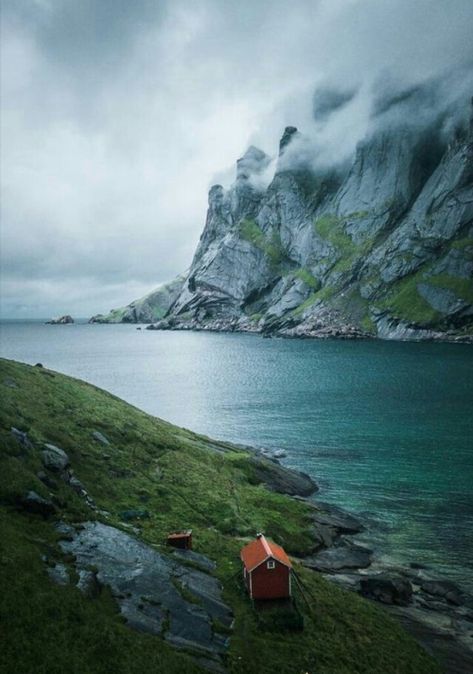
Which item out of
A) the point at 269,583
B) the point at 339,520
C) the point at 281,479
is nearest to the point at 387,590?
the point at 269,583

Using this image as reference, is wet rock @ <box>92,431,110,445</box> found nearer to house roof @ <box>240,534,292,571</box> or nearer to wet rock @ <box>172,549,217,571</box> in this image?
wet rock @ <box>172,549,217,571</box>

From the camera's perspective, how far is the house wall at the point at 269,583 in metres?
28.6

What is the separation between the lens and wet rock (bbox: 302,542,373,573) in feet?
124

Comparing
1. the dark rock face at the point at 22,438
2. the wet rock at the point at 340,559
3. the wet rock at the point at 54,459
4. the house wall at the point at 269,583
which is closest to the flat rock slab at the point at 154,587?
the house wall at the point at 269,583

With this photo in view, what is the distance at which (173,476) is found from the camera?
44.5 m

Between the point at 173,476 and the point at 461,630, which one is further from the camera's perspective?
the point at 173,476

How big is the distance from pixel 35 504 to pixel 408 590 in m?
26.6

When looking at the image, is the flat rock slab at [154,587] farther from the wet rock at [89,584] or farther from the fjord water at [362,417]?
the fjord water at [362,417]

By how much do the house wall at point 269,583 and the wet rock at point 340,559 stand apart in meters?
9.00

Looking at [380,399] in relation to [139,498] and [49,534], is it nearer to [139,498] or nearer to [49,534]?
[139,498]

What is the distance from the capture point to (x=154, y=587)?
→ 86.3 feet

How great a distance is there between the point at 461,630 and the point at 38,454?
31.1m

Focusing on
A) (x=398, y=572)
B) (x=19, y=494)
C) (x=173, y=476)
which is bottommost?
(x=398, y=572)

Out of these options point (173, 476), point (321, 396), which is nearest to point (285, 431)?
point (321, 396)
